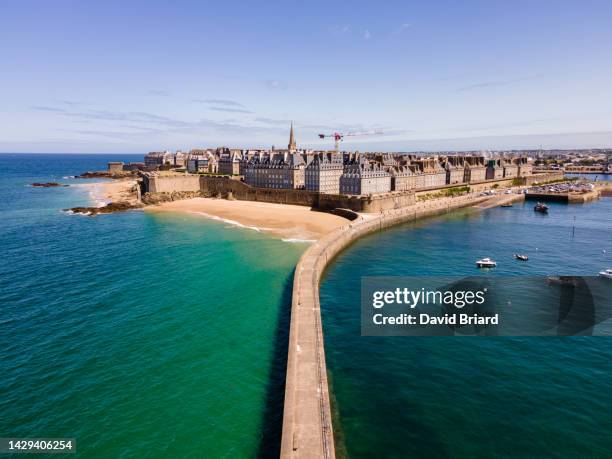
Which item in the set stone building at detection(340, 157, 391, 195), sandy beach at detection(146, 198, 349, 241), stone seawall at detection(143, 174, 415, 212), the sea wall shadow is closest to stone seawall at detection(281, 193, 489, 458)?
the sea wall shadow

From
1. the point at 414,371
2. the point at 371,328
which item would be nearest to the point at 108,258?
the point at 371,328

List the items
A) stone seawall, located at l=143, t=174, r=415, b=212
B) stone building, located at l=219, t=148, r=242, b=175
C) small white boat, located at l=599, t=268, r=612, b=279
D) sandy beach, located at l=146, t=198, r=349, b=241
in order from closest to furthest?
small white boat, located at l=599, t=268, r=612, b=279 < sandy beach, located at l=146, t=198, r=349, b=241 < stone seawall, located at l=143, t=174, r=415, b=212 < stone building, located at l=219, t=148, r=242, b=175

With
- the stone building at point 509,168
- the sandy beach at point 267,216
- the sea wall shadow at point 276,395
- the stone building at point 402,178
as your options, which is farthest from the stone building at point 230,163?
the sea wall shadow at point 276,395

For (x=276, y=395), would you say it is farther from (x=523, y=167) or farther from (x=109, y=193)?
(x=523, y=167)

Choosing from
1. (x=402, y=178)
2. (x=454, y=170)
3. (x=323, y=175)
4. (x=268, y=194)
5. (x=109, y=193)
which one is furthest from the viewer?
(x=454, y=170)

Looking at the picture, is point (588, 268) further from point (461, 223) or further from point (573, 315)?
point (461, 223)

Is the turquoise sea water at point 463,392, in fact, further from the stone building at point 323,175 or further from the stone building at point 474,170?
the stone building at point 474,170

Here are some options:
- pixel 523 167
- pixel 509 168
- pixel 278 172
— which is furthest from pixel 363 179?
pixel 523 167

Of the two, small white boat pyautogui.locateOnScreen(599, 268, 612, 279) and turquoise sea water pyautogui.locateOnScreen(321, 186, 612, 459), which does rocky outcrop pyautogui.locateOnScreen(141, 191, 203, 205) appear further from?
small white boat pyautogui.locateOnScreen(599, 268, 612, 279)
